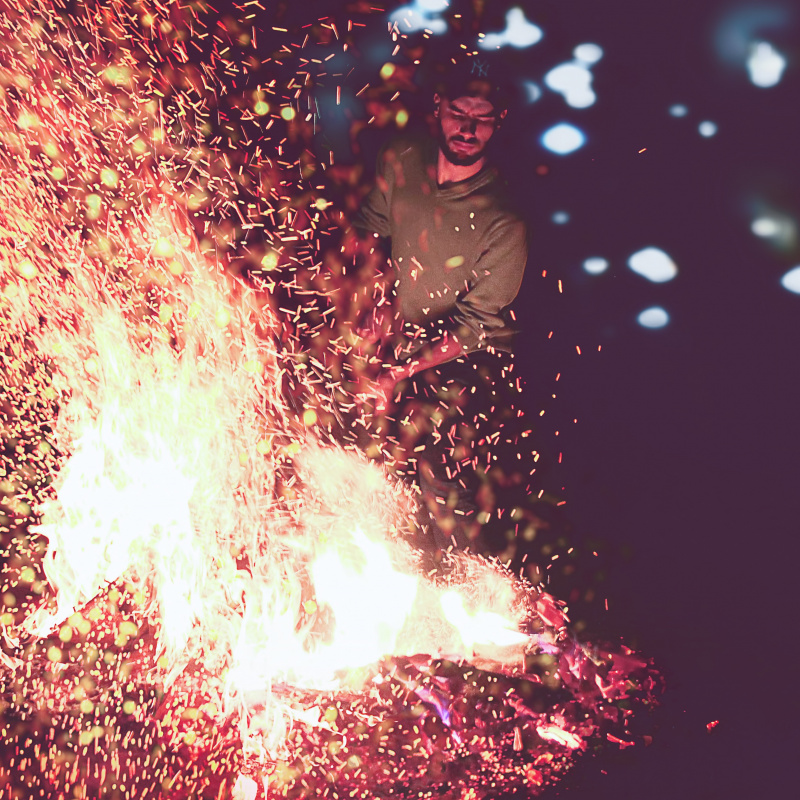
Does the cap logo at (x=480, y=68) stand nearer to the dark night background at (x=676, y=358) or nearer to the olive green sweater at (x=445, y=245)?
the dark night background at (x=676, y=358)

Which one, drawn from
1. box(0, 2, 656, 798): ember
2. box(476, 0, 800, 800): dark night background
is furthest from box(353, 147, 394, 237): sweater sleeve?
box(476, 0, 800, 800): dark night background

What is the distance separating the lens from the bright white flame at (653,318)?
2.69 meters

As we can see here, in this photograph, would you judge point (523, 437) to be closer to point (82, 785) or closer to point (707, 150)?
point (707, 150)

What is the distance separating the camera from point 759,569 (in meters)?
2.91

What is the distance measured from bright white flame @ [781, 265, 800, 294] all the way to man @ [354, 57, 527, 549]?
3.02ft

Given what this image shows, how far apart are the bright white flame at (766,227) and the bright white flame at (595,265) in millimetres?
509

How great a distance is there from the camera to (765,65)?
2281 mm

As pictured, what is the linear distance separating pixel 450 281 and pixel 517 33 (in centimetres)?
93

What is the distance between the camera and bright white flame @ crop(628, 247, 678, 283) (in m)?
2.61

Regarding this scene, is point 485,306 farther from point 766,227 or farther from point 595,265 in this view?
point 766,227

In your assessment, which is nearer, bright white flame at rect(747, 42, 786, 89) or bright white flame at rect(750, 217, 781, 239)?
bright white flame at rect(747, 42, 786, 89)

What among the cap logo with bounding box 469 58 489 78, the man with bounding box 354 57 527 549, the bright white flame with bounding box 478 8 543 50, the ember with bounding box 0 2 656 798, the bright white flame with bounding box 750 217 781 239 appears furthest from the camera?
the man with bounding box 354 57 527 549

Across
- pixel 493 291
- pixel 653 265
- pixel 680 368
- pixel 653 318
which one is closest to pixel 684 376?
pixel 680 368

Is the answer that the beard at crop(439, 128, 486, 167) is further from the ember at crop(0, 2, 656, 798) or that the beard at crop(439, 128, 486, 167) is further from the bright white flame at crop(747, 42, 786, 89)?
the bright white flame at crop(747, 42, 786, 89)
